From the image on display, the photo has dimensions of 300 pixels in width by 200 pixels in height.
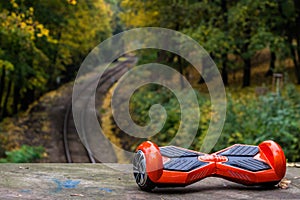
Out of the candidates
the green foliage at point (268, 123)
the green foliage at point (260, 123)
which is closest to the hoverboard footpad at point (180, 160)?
the green foliage at point (260, 123)

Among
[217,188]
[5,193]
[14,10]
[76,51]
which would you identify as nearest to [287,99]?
[14,10]

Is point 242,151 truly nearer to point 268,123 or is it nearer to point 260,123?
point 268,123

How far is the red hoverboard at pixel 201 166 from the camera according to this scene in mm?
3912

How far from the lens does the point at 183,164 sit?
4047 mm

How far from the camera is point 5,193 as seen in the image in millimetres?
3684

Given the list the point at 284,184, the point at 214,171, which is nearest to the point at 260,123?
the point at 284,184

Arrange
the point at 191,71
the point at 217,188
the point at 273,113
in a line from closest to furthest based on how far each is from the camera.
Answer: the point at 217,188 < the point at 273,113 < the point at 191,71

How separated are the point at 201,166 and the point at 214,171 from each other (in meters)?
0.14

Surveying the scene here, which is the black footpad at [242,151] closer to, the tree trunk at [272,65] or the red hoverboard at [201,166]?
the red hoverboard at [201,166]

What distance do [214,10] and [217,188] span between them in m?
19.7

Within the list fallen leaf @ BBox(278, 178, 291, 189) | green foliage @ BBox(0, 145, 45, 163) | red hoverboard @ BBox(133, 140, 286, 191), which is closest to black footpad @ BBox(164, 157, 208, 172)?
red hoverboard @ BBox(133, 140, 286, 191)

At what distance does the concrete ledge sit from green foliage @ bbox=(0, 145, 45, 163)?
1013 centimetres

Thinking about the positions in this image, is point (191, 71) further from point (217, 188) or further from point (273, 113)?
point (217, 188)

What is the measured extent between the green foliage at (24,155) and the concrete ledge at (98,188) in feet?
33.2
